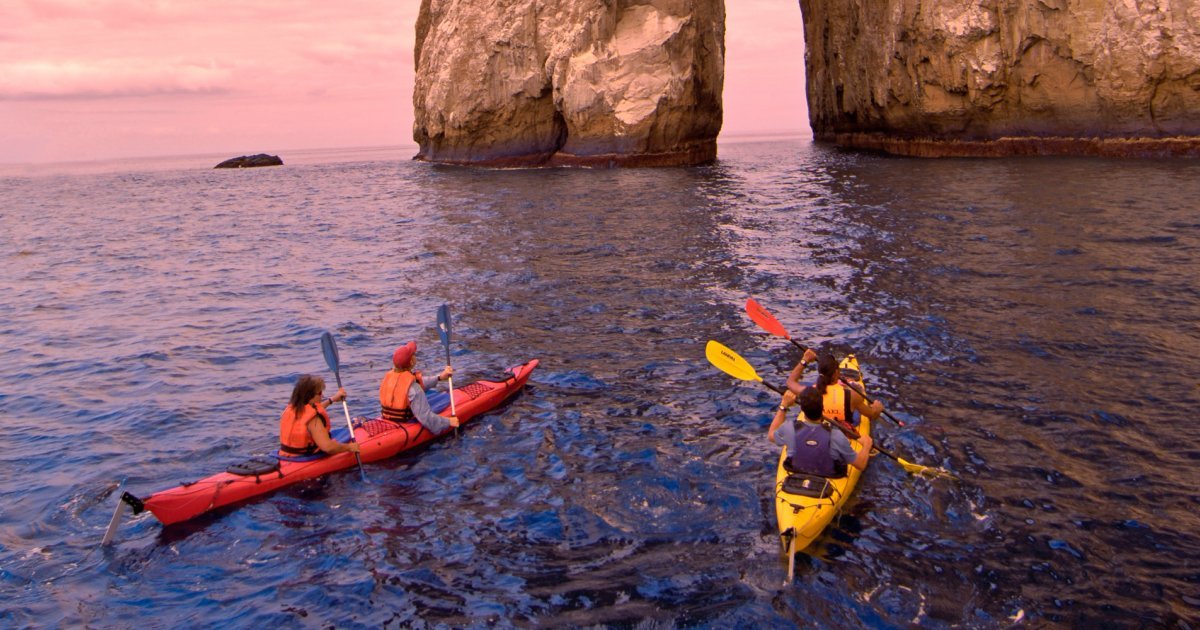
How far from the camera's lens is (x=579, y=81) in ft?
133

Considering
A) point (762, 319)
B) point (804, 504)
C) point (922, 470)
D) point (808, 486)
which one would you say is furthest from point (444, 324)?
point (922, 470)

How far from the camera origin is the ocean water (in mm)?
6562

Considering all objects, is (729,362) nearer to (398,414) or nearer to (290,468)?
(398,414)

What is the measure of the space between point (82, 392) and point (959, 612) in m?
12.5

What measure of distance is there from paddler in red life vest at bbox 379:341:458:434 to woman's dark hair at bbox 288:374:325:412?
42.1 inches

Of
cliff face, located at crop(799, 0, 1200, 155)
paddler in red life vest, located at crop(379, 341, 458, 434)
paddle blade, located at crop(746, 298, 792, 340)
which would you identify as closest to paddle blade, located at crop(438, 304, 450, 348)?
paddler in red life vest, located at crop(379, 341, 458, 434)

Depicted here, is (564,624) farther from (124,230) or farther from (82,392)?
(124,230)

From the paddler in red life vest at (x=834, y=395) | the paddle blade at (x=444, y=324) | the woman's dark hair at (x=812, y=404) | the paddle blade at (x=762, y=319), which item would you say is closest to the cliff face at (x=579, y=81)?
the paddle blade at (x=762, y=319)

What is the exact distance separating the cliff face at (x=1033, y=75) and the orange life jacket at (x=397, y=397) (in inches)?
1127

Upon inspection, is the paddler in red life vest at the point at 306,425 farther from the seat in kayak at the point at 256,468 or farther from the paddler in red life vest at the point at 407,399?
the paddler in red life vest at the point at 407,399

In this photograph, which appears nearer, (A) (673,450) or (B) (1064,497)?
(B) (1064,497)

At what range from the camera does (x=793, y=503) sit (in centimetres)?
702

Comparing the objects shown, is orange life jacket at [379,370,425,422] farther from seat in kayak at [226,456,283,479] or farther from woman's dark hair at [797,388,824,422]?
woman's dark hair at [797,388,824,422]

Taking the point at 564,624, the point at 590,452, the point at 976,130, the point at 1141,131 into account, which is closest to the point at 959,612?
the point at 564,624
